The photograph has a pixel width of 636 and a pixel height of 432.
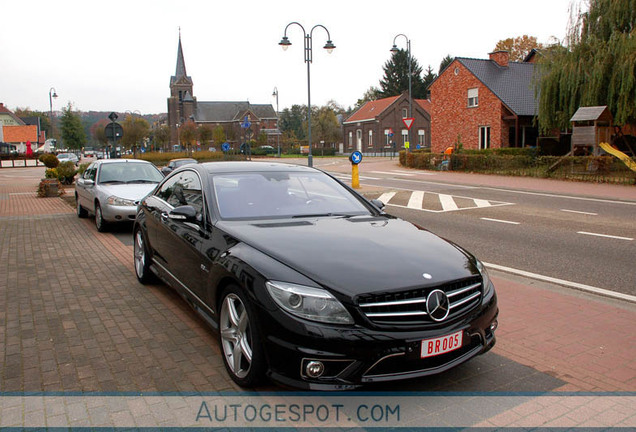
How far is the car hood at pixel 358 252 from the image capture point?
10.8 feet

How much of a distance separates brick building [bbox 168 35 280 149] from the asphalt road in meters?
79.2

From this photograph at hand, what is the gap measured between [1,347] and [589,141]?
25072 millimetres

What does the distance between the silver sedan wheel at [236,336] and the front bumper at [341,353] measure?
0.29 m

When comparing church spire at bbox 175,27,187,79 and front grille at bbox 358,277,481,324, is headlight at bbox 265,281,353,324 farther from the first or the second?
church spire at bbox 175,27,187,79

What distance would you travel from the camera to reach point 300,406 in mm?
3338

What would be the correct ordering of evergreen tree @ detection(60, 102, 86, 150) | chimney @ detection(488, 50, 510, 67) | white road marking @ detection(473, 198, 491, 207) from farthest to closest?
evergreen tree @ detection(60, 102, 86, 150) → chimney @ detection(488, 50, 510, 67) → white road marking @ detection(473, 198, 491, 207)

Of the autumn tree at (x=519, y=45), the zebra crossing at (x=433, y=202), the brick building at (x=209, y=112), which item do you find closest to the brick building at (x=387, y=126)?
the autumn tree at (x=519, y=45)

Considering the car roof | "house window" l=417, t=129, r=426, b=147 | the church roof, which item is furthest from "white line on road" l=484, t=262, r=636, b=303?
the church roof

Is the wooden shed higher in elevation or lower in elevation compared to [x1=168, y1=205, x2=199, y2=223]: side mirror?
higher

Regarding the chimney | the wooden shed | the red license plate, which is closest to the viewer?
the red license plate

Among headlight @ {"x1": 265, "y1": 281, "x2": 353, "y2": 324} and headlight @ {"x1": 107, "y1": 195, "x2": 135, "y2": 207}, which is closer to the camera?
headlight @ {"x1": 265, "y1": 281, "x2": 353, "y2": 324}

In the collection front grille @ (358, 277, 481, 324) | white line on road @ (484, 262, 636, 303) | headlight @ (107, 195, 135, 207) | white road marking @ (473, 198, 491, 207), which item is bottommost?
white line on road @ (484, 262, 636, 303)

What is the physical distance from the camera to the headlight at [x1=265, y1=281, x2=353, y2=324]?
3.11m

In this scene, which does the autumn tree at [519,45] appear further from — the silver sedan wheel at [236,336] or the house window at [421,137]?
the silver sedan wheel at [236,336]
